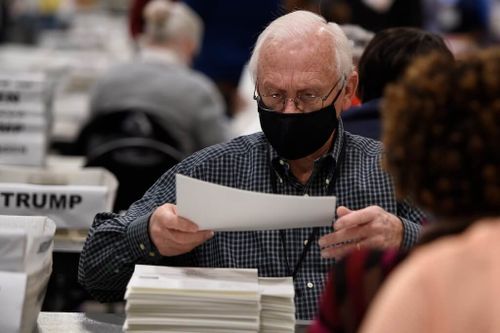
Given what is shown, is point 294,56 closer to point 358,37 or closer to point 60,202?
point 60,202

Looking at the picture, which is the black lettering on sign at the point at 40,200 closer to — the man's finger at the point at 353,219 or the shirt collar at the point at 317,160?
the shirt collar at the point at 317,160

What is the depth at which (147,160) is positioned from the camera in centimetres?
419

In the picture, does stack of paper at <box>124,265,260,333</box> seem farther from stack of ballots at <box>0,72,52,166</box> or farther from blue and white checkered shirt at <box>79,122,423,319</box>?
stack of ballots at <box>0,72,52,166</box>

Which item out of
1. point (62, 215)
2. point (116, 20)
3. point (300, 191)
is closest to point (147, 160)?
point (62, 215)

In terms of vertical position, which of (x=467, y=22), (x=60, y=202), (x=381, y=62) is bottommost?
(x=467, y=22)

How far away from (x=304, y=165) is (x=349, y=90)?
223 millimetres

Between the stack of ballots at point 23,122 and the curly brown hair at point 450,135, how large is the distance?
2889mm

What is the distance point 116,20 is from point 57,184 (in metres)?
8.11

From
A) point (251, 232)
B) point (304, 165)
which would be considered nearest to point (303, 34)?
point (304, 165)

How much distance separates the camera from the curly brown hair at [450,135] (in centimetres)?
132

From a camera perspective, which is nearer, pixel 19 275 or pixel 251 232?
pixel 19 275

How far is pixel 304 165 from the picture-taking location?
257 centimetres

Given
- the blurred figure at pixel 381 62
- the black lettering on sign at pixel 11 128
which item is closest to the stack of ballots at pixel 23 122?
the black lettering on sign at pixel 11 128

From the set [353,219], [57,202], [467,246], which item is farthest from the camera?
[57,202]
